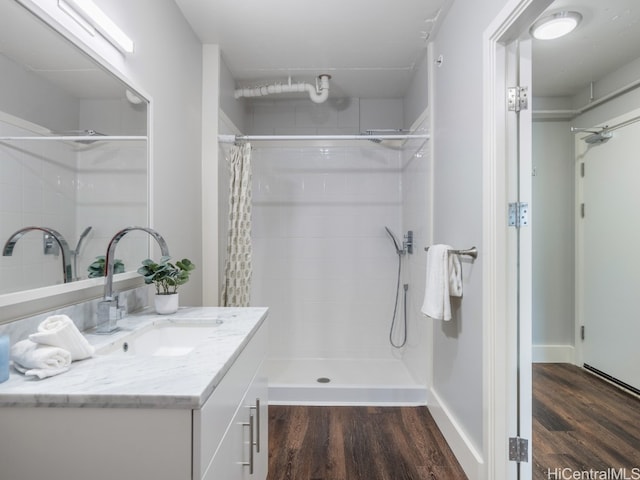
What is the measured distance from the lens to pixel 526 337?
4.43 ft

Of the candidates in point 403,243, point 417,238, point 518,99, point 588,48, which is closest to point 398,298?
point 403,243

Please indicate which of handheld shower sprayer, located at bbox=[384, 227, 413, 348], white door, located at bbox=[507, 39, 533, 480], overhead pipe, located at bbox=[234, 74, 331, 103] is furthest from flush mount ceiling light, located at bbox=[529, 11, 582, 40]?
handheld shower sprayer, located at bbox=[384, 227, 413, 348]

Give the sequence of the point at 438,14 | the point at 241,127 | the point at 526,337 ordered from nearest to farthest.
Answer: the point at 526,337 < the point at 438,14 < the point at 241,127

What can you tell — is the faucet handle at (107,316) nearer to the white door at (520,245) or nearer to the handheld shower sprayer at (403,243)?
the white door at (520,245)

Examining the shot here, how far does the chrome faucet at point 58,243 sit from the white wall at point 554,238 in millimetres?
2428

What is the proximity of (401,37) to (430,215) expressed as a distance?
3.94 feet

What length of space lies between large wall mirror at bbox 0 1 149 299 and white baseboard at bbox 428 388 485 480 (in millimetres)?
1798

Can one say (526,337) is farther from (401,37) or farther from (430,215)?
(401,37)

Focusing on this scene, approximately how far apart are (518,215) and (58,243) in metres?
1.72

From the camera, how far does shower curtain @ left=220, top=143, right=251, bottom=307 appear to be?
226cm

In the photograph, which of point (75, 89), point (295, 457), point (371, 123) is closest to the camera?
point (75, 89)

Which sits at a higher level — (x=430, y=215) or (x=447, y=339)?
(x=430, y=215)

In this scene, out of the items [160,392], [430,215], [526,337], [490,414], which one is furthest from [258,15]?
[490,414]

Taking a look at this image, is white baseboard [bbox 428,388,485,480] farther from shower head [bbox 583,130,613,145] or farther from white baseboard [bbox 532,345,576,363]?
shower head [bbox 583,130,613,145]
